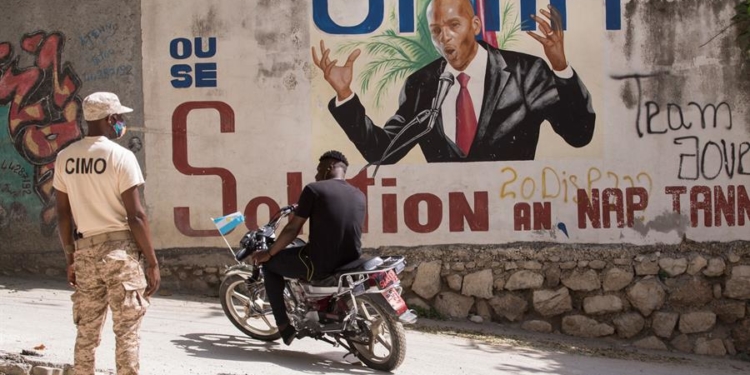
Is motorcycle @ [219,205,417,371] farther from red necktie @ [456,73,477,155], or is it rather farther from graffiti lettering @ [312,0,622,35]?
graffiti lettering @ [312,0,622,35]

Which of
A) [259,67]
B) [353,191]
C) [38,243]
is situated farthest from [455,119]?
[38,243]

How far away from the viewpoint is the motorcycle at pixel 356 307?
235 inches

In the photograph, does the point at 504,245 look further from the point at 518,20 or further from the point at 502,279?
the point at 518,20

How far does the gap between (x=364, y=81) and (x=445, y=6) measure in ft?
3.79

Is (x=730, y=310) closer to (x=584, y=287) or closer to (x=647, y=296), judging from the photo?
(x=647, y=296)

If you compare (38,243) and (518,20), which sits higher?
(518,20)

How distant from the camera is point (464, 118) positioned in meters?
8.95

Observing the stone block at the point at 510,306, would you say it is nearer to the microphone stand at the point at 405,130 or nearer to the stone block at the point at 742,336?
the microphone stand at the point at 405,130

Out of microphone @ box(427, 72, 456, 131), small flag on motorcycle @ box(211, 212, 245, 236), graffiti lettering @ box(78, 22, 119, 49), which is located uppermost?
graffiti lettering @ box(78, 22, 119, 49)

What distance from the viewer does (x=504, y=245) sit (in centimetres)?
895

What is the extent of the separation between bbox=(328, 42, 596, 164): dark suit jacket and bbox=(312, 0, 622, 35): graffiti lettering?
0.33 meters

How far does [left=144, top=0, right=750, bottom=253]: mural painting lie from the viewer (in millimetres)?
8906

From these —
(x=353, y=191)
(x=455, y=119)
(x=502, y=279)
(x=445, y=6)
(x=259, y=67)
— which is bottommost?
(x=502, y=279)

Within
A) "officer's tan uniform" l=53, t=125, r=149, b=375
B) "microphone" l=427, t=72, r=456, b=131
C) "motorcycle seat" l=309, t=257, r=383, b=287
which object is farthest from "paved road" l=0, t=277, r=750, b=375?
"microphone" l=427, t=72, r=456, b=131
